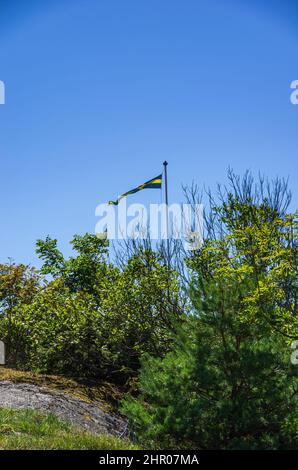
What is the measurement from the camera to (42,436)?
7.90 m

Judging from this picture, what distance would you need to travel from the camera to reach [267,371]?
8.31m

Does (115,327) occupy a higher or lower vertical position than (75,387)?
higher

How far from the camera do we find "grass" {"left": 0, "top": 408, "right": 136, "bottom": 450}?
7.25 meters

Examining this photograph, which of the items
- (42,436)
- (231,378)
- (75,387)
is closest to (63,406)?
(75,387)

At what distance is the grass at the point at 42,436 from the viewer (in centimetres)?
725

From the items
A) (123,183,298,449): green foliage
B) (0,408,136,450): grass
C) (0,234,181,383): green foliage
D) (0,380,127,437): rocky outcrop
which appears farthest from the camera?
(0,234,181,383): green foliage

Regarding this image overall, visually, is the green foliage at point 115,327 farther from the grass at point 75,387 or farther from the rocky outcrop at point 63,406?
the rocky outcrop at point 63,406

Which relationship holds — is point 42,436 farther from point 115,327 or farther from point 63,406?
point 115,327

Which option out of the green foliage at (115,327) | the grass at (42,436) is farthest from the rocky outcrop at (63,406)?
the green foliage at (115,327)

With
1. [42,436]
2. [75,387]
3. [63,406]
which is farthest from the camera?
[75,387]

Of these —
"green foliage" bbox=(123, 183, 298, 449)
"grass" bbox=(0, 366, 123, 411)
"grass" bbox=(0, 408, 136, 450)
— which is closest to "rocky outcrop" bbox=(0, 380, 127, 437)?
"grass" bbox=(0, 366, 123, 411)

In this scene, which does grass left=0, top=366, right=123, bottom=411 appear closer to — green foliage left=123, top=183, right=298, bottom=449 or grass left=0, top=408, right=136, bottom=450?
grass left=0, top=408, right=136, bottom=450

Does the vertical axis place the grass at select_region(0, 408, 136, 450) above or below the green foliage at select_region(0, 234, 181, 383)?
below

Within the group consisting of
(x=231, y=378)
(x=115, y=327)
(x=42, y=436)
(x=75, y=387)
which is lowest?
(x=42, y=436)
